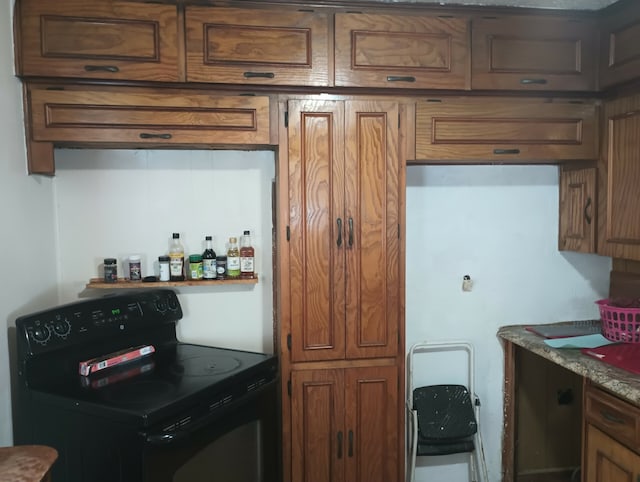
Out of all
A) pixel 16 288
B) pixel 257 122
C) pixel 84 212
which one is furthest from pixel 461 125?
pixel 16 288

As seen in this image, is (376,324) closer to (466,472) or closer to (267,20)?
(466,472)

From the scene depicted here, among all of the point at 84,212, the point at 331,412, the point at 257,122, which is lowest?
the point at 331,412

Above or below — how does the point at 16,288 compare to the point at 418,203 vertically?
below

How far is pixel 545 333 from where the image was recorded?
7.45ft

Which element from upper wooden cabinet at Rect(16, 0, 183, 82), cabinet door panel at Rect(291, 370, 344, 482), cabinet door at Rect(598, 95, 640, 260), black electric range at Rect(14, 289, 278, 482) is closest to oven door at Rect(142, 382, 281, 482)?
black electric range at Rect(14, 289, 278, 482)

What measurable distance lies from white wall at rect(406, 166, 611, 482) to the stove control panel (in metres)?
1.14

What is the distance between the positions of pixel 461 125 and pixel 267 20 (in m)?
0.88

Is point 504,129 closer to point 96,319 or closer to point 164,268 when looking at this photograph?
point 164,268

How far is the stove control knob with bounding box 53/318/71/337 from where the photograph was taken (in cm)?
163

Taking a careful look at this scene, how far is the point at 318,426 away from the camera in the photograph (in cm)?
198

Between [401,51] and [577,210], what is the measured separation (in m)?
1.14

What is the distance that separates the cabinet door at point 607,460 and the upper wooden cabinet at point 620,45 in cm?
136

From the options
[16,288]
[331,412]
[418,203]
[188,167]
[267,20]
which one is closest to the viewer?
[16,288]

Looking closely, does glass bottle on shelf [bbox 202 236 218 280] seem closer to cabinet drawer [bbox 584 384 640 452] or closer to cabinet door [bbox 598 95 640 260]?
cabinet drawer [bbox 584 384 640 452]
